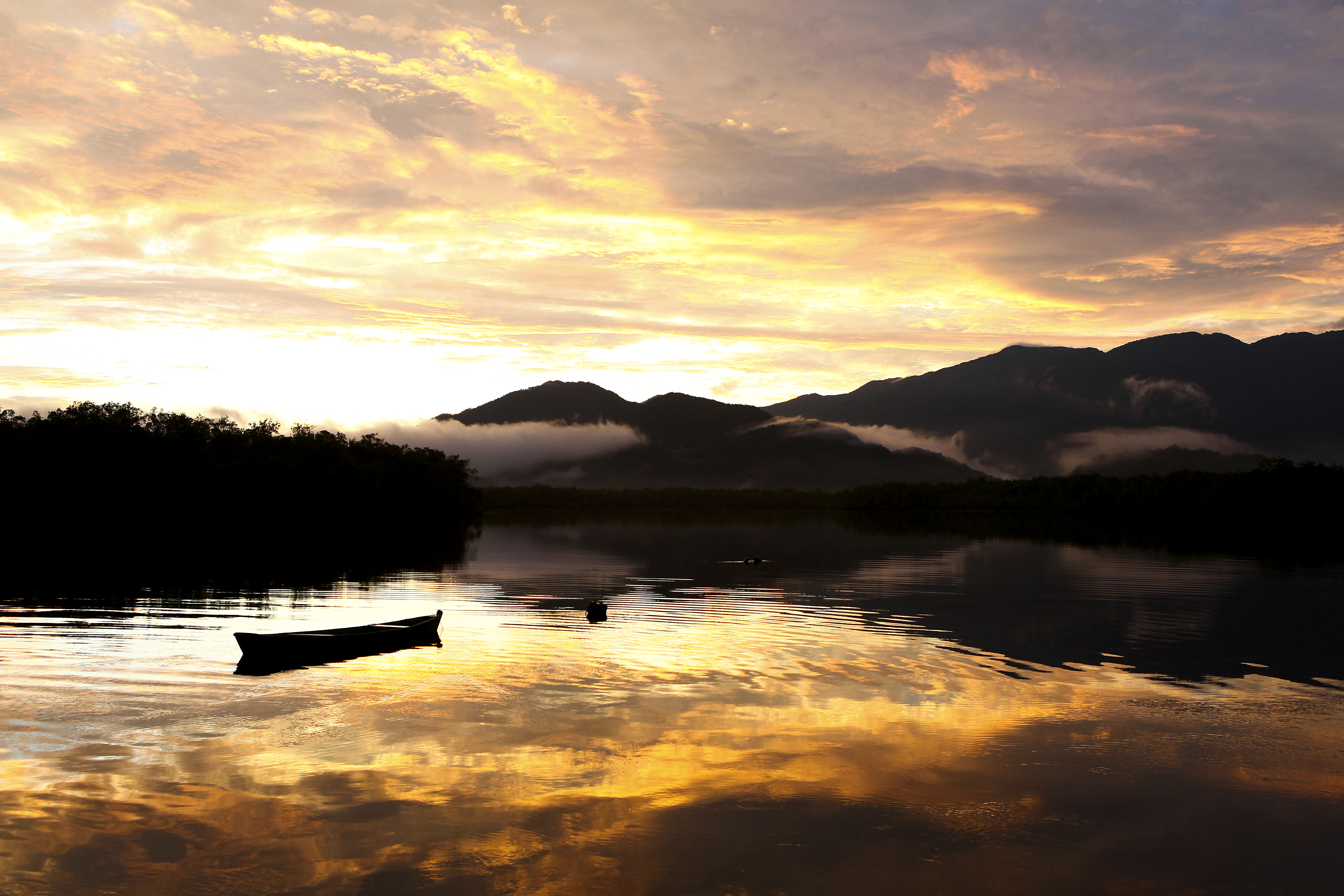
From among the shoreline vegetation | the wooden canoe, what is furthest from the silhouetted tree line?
the wooden canoe

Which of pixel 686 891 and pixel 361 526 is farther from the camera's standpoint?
pixel 361 526

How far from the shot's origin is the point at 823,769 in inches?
811

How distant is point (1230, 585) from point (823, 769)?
56456 mm

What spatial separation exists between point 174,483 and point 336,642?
12722 centimetres

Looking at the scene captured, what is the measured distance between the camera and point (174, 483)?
144m

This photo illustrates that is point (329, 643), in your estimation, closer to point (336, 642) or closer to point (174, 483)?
point (336, 642)

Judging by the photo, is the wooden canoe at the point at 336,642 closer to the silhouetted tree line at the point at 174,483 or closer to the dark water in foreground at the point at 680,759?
the dark water in foreground at the point at 680,759

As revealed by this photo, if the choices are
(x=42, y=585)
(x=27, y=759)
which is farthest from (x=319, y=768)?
(x=42, y=585)

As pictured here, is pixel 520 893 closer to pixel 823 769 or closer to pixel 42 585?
pixel 823 769

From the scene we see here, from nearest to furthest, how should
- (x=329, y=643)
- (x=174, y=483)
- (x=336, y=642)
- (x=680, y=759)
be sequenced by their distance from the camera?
(x=680, y=759) → (x=329, y=643) → (x=336, y=642) → (x=174, y=483)

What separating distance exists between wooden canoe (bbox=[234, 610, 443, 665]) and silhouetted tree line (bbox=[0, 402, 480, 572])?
246 feet

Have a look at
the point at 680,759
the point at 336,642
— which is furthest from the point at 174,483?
the point at 680,759

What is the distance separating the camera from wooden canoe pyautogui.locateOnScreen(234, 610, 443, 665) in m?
31.0

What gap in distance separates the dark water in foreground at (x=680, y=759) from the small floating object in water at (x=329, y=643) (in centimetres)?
86
